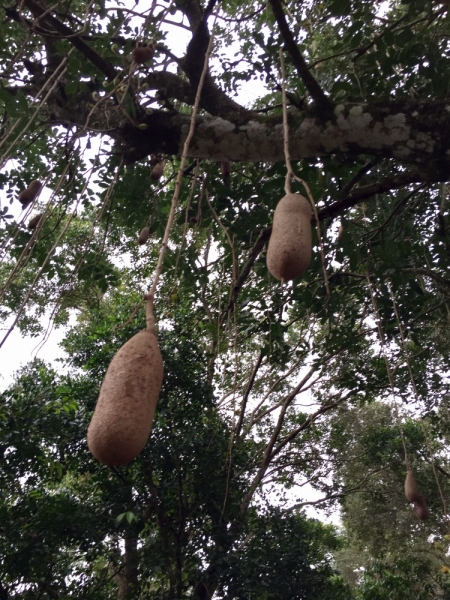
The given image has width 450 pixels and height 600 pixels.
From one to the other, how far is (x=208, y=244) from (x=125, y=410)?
219 centimetres

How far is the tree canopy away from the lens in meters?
1.99

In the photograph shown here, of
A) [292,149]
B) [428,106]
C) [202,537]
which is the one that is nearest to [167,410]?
[202,537]

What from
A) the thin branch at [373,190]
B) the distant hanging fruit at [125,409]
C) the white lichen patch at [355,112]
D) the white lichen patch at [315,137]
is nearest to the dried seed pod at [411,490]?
the thin branch at [373,190]

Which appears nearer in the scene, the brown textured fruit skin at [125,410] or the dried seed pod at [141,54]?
the brown textured fruit skin at [125,410]

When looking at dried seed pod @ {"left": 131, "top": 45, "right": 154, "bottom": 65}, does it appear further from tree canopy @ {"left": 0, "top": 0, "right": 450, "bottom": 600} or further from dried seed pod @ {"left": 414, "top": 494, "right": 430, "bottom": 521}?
dried seed pod @ {"left": 414, "top": 494, "right": 430, "bottom": 521}

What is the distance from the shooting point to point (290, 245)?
88 centimetres

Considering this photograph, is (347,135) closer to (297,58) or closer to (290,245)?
(297,58)

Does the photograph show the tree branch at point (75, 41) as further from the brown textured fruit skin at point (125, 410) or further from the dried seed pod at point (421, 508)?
the dried seed pod at point (421, 508)

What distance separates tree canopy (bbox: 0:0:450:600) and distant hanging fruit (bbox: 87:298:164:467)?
0.86ft

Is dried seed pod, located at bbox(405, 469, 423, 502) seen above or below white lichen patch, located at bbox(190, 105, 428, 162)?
below

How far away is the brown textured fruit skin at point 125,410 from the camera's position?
0.68m

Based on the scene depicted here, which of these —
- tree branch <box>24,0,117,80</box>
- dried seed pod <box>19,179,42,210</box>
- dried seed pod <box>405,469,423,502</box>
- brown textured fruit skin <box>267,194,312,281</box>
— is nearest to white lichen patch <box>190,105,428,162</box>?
tree branch <box>24,0,117,80</box>

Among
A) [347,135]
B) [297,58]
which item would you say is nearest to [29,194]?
[297,58]

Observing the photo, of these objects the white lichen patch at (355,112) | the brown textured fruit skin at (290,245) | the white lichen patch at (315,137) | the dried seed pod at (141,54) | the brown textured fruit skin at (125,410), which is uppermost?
the white lichen patch at (355,112)
